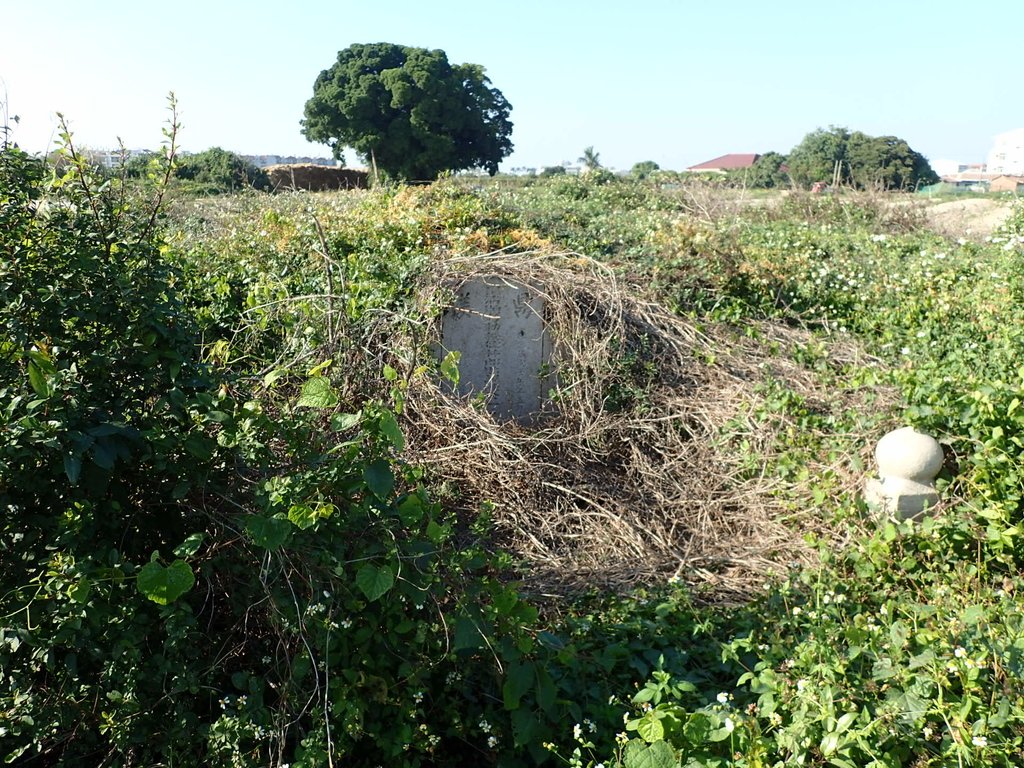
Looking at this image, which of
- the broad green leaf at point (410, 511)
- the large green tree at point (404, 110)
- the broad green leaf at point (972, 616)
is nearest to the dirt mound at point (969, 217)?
the broad green leaf at point (972, 616)

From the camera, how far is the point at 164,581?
223cm

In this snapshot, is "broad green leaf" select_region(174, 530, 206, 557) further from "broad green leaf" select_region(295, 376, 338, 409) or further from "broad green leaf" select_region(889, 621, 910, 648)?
"broad green leaf" select_region(889, 621, 910, 648)

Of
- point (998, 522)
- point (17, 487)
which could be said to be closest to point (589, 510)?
point (998, 522)

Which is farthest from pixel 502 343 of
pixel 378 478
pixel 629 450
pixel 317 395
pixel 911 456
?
pixel 378 478

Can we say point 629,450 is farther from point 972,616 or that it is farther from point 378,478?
point 378,478

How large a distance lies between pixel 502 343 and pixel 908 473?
8.51ft

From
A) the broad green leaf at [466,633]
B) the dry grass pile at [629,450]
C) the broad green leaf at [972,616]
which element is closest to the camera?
the broad green leaf at [466,633]

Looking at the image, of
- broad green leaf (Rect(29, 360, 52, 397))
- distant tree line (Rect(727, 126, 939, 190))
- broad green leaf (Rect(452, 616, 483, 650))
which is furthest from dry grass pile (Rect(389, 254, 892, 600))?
distant tree line (Rect(727, 126, 939, 190))

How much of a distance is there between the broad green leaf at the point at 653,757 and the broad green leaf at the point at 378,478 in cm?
100

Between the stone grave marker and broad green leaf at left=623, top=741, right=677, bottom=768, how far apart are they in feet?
10.9

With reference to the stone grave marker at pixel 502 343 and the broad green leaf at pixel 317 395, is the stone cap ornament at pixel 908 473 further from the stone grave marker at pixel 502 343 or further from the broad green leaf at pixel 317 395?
the broad green leaf at pixel 317 395

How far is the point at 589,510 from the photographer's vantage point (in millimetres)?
4879

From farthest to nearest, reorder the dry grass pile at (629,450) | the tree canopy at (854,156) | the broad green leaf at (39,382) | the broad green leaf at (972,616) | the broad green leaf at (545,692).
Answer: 1. the tree canopy at (854,156)
2. the dry grass pile at (629,450)
3. the broad green leaf at (972,616)
4. the broad green leaf at (545,692)
5. the broad green leaf at (39,382)

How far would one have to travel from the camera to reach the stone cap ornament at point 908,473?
160 inches
